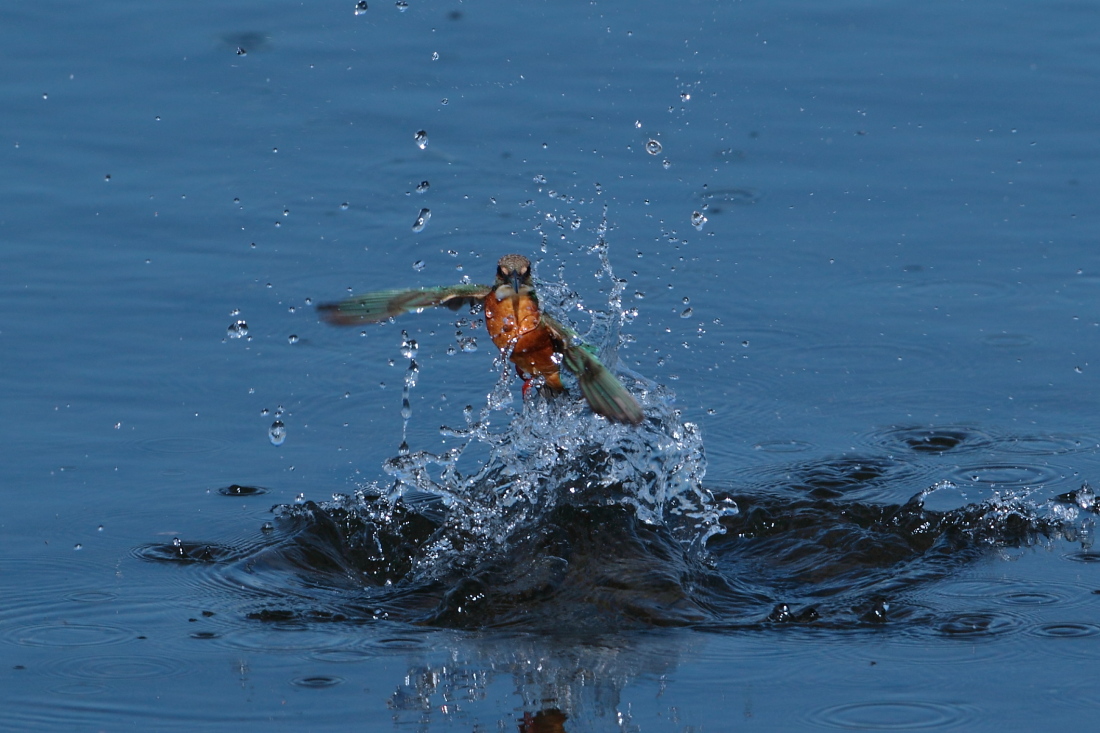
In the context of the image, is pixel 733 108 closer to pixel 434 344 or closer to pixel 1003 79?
pixel 1003 79

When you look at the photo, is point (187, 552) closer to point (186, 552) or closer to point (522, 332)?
point (186, 552)

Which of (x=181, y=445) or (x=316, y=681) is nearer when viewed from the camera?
(x=316, y=681)

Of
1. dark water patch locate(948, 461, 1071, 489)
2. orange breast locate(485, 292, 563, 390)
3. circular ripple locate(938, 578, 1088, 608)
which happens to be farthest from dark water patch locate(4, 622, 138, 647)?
dark water patch locate(948, 461, 1071, 489)

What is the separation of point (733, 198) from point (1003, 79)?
2970 millimetres

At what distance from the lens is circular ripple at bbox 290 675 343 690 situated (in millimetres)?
5109

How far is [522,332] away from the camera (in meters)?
7.05

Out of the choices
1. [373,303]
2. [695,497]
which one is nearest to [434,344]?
[373,303]

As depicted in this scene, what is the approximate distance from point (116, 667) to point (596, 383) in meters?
2.31

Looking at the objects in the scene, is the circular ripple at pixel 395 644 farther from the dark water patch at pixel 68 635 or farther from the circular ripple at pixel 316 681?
the dark water patch at pixel 68 635

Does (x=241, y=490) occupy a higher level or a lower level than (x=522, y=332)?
lower

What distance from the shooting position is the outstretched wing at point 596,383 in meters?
6.52

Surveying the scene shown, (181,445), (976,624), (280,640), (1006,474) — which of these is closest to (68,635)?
(280,640)

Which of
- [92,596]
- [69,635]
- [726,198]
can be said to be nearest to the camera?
[69,635]

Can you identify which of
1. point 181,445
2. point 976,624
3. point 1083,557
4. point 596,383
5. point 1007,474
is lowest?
point 976,624
